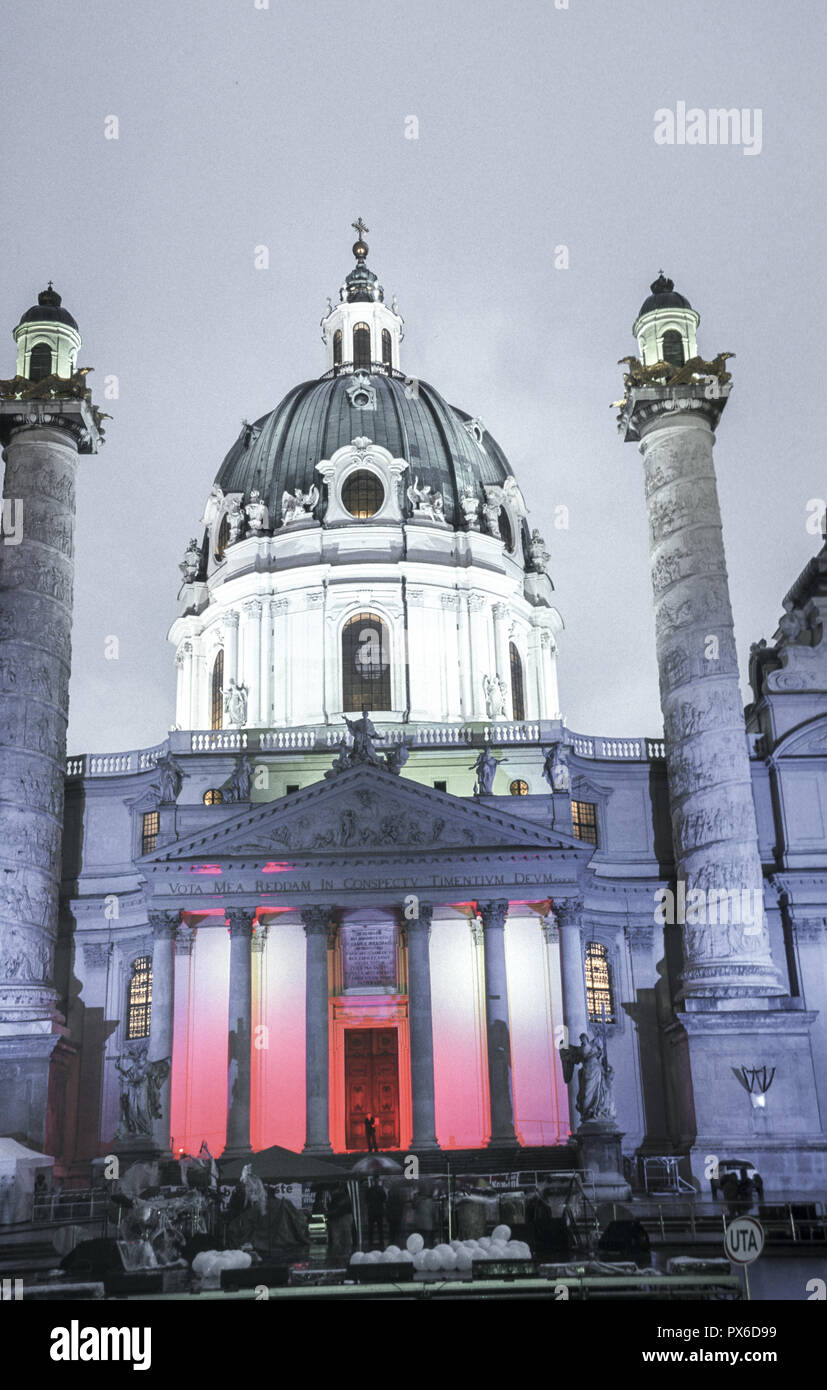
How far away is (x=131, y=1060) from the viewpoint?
38.0m

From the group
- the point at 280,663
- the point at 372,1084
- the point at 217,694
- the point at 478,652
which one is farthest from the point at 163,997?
the point at 478,652

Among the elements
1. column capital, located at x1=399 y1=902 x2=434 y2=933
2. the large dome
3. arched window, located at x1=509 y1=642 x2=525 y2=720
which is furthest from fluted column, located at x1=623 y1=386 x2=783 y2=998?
the large dome

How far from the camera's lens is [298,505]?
59500 millimetres

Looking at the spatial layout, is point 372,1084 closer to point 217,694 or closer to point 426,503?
point 217,694

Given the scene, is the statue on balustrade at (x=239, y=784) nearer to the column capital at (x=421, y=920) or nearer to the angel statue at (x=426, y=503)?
the column capital at (x=421, y=920)

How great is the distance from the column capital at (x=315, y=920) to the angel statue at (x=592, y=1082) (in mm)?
9245

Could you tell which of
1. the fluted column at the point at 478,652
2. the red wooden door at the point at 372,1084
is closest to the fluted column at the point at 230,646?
the fluted column at the point at 478,652

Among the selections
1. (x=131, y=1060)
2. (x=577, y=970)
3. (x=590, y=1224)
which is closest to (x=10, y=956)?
(x=131, y=1060)

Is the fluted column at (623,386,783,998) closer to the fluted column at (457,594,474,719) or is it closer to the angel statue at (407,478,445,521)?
the fluted column at (457,594,474,719)

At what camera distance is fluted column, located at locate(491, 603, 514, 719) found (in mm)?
56750

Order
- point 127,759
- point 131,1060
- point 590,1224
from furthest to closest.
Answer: point 127,759 → point 131,1060 → point 590,1224

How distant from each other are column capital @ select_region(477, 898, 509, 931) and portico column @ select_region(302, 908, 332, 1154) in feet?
16.3
